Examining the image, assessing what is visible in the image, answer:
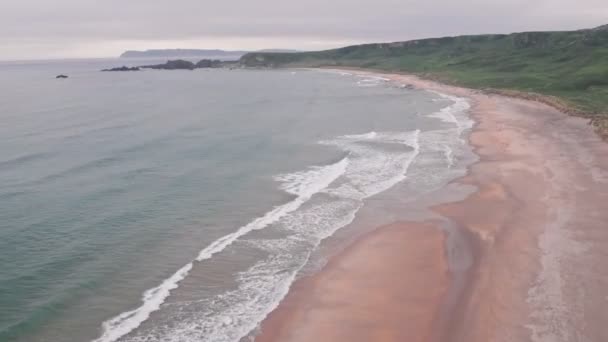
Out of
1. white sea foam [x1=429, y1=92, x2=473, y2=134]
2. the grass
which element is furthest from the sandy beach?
the grass

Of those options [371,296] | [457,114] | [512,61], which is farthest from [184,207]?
[512,61]

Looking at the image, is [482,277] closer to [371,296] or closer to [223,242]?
[371,296]

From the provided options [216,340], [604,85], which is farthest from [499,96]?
[216,340]

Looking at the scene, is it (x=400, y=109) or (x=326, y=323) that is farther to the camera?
(x=400, y=109)

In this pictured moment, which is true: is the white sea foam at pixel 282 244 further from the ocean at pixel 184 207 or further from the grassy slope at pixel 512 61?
the grassy slope at pixel 512 61

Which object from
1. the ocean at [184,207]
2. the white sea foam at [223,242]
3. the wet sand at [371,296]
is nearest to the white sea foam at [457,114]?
the ocean at [184,207]

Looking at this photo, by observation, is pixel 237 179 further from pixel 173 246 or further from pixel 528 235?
pixel 528 235
